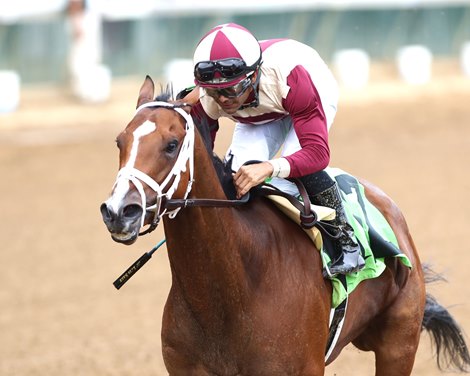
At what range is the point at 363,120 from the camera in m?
16.6

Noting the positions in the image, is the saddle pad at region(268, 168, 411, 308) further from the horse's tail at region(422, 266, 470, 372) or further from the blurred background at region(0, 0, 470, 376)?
the blurred background at region(0, 0, 470, 376)

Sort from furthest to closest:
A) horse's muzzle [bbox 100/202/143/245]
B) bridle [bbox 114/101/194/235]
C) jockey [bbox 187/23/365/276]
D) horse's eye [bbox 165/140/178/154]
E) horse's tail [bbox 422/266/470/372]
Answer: horse's tail [bbox 422/266/470/372], jockey [bbox 187/23/365/276], horse's eye [bbox 165/140/178/154], bridle [bbox 114/101/194/235], horse's muzzle [bbox 100/202/143/245]

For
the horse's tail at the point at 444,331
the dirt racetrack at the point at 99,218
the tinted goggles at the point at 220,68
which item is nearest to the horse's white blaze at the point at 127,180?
the tinted goggles at the point at 220,68

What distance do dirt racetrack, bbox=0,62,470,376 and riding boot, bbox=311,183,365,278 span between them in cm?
194

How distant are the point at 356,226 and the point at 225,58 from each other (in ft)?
4.11

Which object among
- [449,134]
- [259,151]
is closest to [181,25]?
[449,134]

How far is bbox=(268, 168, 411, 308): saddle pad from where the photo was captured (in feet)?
15.5

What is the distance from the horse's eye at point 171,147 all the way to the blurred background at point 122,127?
133 inches

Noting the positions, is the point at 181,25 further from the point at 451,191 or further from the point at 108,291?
the point at 108,291

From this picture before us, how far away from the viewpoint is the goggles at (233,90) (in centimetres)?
434

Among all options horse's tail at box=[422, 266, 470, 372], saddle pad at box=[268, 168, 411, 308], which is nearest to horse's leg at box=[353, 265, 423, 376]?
saddle pad at box=[268, 168, 411, 308]

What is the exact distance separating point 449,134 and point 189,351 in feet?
38.8

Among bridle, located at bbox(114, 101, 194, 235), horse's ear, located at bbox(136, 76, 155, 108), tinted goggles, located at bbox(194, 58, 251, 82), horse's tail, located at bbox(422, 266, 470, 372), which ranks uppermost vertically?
tinted goggles, located at bbox(194, 58, 251, 82)

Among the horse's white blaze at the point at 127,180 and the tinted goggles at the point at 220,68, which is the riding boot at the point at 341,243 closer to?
the tinted goggles at the point at 220,68
